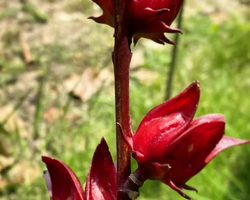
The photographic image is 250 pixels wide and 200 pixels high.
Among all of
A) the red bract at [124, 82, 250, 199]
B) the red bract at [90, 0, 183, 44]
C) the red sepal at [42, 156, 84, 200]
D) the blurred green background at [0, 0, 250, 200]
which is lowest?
the blurred green background at [0, 0, 250, 200]

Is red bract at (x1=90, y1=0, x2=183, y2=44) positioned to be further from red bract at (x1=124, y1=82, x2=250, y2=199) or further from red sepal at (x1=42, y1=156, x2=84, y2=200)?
red sepal at (x1=42, y1=156, x2=84, y2=200)

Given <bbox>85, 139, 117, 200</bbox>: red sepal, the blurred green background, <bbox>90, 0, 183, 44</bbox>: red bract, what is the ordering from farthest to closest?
the blurred green background → <bbox>85, 139, 117, 200</bbox>: red sepal → <bbox>90, 0, 183, 44</bbox>: red bract

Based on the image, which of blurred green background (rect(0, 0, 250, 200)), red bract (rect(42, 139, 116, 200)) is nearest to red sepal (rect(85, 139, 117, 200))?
red bract (rect(42, 139, 116, 200))

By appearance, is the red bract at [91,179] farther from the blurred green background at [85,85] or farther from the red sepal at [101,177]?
the blurred green background at [85,85]

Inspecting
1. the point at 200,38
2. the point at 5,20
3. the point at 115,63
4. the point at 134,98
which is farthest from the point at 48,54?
the point at 115,63

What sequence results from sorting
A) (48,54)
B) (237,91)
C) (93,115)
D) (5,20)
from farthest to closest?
(5,20)
(48,54)
(237,91)
(93,115)

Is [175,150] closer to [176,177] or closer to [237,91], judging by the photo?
[176,177]

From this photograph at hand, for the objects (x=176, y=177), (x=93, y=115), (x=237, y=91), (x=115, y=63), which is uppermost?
(x=115, y=63)
